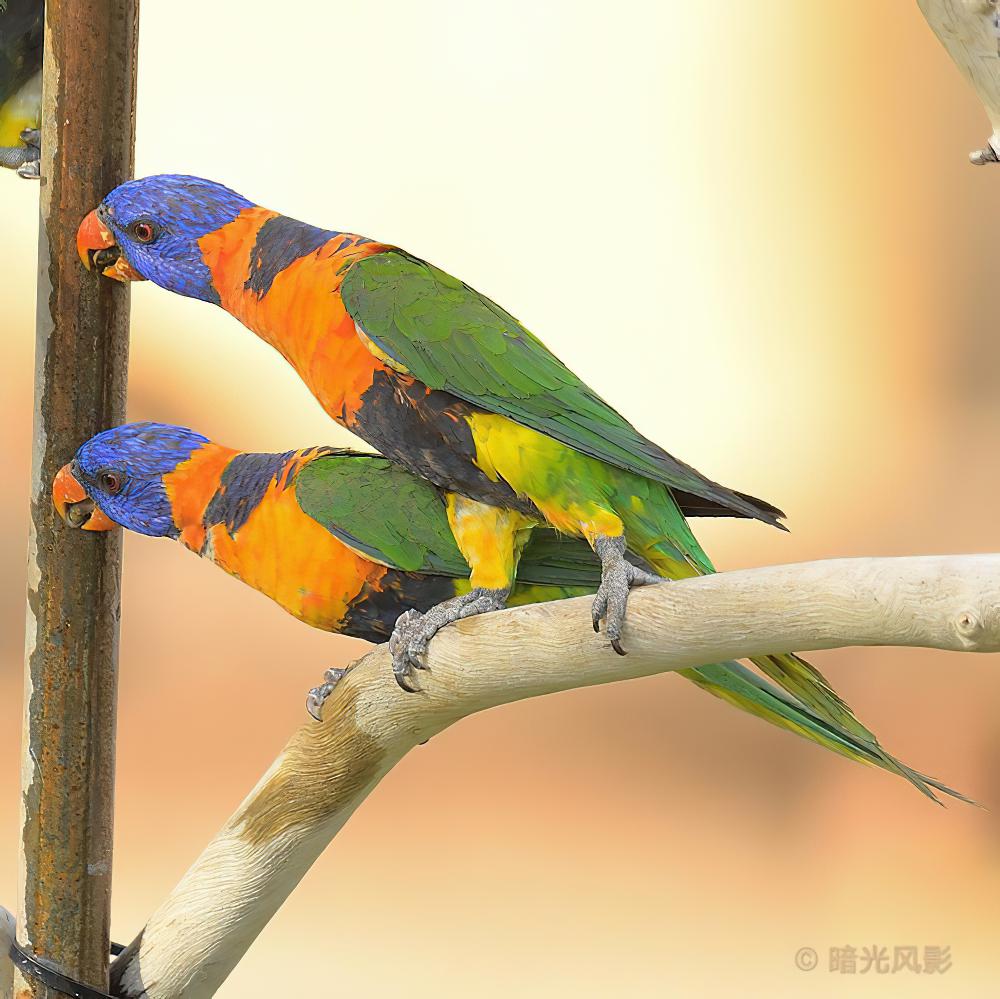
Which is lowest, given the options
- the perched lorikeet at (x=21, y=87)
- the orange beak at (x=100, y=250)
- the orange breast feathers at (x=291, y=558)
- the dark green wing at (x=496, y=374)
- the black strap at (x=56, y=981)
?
the black strap at (x=56, y=981)

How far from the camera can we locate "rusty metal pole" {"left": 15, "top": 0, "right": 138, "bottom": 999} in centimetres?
96

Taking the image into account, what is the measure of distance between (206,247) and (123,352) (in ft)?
0.46

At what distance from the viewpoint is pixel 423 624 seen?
2.93ft

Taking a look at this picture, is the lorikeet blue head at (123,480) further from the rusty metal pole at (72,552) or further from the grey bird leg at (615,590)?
the grey bird leg at (615,590)

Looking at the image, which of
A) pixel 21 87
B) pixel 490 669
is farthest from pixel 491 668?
pixel 21 87

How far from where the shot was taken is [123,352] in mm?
1002

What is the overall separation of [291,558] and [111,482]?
0.15m

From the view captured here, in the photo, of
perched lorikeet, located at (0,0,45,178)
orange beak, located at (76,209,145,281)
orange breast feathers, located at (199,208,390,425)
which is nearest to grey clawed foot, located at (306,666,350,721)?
orange breast feathers, located at (199,208,390,425)

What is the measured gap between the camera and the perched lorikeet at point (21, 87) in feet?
3.51

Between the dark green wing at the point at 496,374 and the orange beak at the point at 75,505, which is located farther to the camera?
the orange beak at the point at 75,505

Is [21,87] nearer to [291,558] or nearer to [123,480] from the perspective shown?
[123,480]

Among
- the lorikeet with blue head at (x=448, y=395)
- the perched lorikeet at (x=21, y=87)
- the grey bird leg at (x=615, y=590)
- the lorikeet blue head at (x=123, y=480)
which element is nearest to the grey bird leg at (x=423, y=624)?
the lorikeet with blue head at (x=448, y=395)

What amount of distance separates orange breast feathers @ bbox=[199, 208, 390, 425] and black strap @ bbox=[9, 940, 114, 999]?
1.66 feet

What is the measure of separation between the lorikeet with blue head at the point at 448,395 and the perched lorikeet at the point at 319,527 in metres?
0.03
